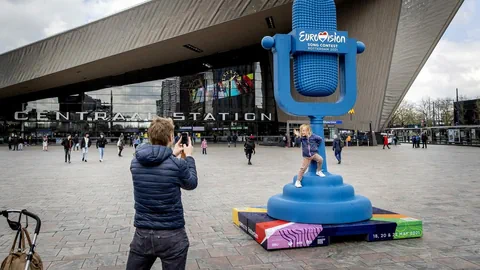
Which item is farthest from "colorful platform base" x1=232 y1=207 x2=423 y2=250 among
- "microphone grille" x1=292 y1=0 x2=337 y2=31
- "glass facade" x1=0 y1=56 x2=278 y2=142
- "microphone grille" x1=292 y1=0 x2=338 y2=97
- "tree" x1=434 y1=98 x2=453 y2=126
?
"tree" x1=434 y1=98 x2=453 y2=126

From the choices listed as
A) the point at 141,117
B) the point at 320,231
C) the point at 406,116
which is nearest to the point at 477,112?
the point at 406,116

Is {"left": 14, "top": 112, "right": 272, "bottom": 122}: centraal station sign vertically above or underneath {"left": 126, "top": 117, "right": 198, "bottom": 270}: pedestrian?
above

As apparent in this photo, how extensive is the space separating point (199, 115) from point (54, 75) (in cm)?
1710

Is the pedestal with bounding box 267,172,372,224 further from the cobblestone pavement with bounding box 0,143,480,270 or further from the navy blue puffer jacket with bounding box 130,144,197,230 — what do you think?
the navy blue puffer jacket with bounding box 130,144,197,230

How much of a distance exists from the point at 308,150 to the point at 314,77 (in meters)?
1.13

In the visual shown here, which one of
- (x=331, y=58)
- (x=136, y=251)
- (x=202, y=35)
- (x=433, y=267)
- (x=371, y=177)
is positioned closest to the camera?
(x=136, y=251)

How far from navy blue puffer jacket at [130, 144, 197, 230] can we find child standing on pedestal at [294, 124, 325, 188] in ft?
9.92

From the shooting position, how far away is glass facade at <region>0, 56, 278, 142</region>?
156 feet

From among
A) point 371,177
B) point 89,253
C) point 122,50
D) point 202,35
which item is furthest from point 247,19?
point 89,253

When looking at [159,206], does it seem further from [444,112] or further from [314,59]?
[444,112]

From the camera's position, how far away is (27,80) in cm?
3862

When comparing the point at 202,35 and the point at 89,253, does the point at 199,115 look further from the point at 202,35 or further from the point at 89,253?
the point at 89,253

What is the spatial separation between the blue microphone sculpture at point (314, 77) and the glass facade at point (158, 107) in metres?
42.0

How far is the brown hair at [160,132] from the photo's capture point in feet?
8.90
